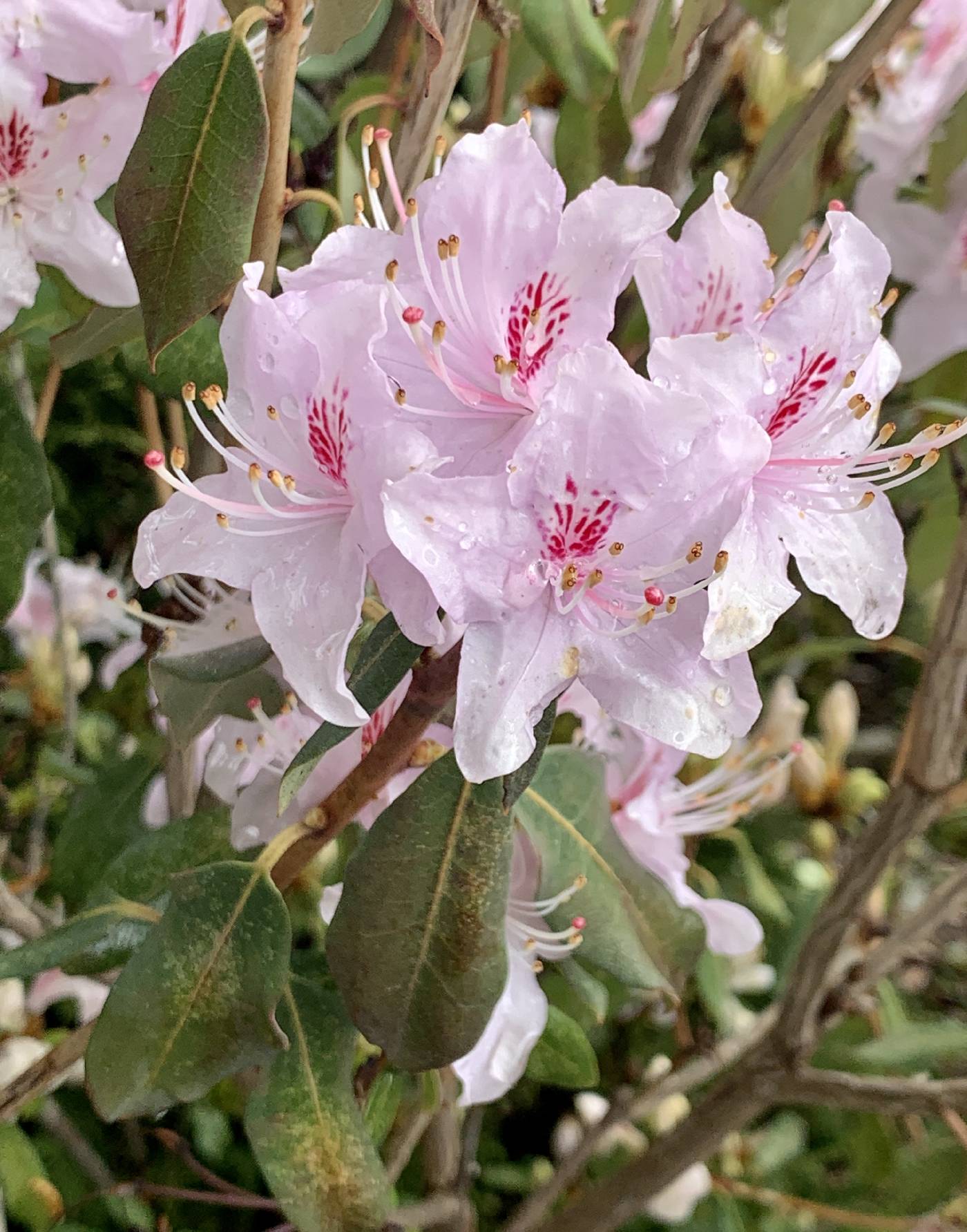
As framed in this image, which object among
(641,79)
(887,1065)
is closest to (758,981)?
(887,1065)

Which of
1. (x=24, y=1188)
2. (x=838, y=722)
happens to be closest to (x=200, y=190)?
(x=24, y=1188)

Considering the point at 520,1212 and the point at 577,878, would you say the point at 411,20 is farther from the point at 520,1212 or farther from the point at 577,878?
the point at 520,1212

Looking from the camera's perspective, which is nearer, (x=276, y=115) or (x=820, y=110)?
(x=276, y=115)

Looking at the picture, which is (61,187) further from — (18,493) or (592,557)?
(592,557)

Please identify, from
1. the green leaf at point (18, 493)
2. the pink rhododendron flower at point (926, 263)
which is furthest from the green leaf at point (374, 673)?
the pink rhododendron flower at point (926, 263)

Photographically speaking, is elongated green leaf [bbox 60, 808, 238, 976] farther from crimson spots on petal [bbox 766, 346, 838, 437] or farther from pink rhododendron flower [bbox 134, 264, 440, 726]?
crimson spots on petal [bbox 766, 346, 838, 437]
